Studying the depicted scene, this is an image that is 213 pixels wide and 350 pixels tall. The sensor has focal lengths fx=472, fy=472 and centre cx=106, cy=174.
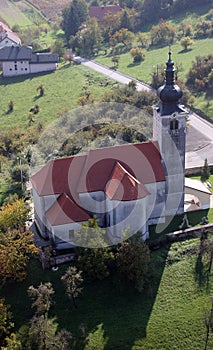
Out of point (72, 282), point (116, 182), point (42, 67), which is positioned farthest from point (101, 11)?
point (72, 282)

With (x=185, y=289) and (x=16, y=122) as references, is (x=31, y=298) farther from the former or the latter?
(x=16, y=122)

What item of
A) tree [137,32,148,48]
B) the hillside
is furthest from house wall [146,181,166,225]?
the hillside

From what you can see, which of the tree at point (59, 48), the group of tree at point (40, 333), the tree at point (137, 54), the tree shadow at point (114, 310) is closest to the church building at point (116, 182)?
the tree shadow at point (114, 310)

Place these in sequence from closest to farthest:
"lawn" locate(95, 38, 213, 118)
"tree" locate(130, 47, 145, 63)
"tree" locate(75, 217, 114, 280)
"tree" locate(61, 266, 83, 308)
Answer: "tree" locate(61, 266, 83, 308) < "tree" locate(75, 217, 114, 280) < "lawn" locate(95, 38, 213, 118) < "tree" locate(130, 47, 145, 63)

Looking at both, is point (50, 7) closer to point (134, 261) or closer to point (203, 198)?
point (203, 198)

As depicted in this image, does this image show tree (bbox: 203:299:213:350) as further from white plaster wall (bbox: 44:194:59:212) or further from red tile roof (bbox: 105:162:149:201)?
white plaster wall (bbox: 44:194:59:212)
